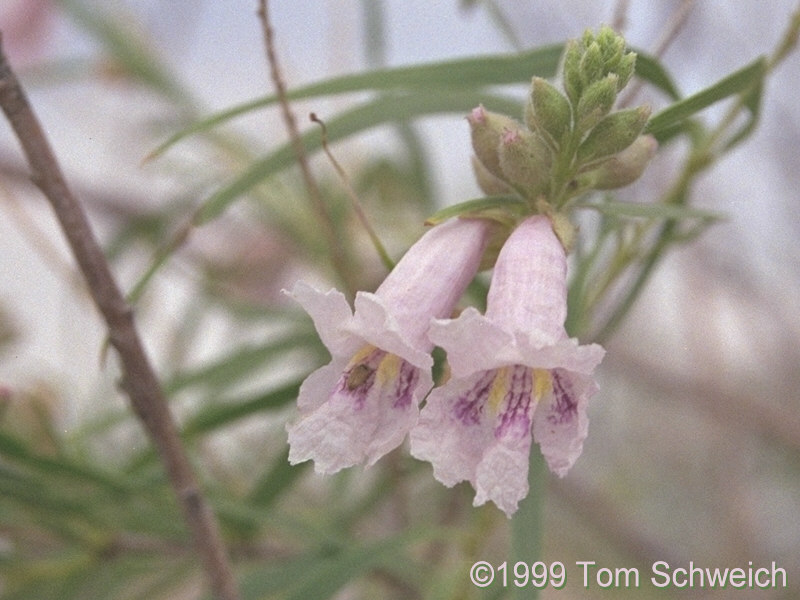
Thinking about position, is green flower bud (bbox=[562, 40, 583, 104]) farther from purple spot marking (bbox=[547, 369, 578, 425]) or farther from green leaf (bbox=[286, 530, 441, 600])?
green leaf (bbox=[286, 530, 441, 600])

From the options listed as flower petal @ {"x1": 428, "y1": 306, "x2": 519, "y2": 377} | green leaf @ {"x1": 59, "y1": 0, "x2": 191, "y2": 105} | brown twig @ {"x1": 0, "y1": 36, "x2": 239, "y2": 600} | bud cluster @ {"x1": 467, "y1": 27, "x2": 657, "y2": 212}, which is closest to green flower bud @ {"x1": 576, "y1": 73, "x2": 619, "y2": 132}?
bud cluster @ {"x1": 467, "y1": 27, "x2": 657, "y2": 212}

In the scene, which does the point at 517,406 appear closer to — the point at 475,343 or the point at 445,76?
the point at 475,343

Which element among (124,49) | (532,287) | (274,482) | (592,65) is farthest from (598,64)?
(124,49)

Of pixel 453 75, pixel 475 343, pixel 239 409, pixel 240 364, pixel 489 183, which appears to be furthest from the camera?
pixel 240 364

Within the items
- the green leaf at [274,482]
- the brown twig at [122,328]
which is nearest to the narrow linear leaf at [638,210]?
the brown twig at [122,328]

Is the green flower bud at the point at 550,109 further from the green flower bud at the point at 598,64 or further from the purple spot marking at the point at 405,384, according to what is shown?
the purple spot marking at the point at 405,384

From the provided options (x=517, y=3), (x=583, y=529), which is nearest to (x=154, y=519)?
(x=583, y=529)

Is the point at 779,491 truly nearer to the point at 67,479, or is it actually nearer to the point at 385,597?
the point at 385,597
